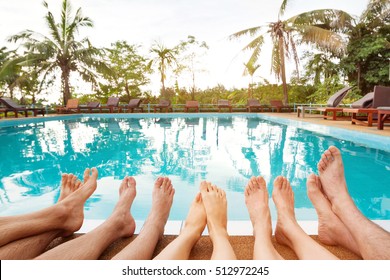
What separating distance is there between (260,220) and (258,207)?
10cm

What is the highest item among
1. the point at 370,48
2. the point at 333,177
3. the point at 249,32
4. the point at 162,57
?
the point at 249,32

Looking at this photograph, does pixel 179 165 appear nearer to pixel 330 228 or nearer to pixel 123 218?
pixel 123 218

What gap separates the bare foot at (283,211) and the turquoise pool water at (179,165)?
0.55 m

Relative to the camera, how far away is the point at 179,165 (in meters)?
3.48

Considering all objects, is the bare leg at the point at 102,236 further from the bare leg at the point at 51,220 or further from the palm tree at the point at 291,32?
the palm tree at the point at 291,32

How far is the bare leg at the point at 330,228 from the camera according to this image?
1.05 meters

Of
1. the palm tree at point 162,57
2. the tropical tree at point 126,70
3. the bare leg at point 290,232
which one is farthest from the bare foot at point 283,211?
the tropical tree at point 126,70

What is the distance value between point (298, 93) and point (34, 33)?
454 inches

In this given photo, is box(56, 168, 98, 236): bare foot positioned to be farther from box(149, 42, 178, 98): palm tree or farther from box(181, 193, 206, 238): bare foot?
box(149, 42, 178, 98): palm tree

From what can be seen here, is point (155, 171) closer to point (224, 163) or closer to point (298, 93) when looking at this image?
point (224, 163)

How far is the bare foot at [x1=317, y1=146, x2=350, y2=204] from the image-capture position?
1.22m

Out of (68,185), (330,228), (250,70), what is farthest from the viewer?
(250,70)

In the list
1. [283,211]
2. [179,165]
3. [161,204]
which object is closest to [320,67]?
[179,165]

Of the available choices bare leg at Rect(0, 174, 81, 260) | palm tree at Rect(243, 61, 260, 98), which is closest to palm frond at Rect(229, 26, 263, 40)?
palm tree at Rect(243, 61, 260, 98)
